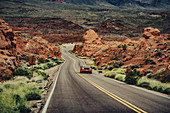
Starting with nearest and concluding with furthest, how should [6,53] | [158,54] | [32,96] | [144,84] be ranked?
[32,96] < [144,84] < [6,53] < [158,54]

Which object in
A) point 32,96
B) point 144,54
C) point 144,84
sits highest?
point 144,54

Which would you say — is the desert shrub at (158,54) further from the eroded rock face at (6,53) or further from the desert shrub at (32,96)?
the desert shrub at (32,96)

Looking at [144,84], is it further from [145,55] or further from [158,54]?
[145,55]

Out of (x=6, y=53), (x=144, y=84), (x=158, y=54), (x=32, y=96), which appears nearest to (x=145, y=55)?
(x=158, y=54)

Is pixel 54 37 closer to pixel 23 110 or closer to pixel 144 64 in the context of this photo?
pixel 144 64

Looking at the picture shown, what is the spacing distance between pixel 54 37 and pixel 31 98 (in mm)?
98863

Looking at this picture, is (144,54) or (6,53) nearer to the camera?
(6,53)

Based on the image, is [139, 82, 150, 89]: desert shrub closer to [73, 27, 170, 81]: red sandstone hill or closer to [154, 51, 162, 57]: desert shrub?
[73, 27, 170, 81]: red sandstone hill

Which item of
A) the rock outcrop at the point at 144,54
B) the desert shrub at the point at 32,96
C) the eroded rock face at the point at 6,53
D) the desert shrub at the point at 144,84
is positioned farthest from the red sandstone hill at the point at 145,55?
the eroded rock face at the point at 6,53

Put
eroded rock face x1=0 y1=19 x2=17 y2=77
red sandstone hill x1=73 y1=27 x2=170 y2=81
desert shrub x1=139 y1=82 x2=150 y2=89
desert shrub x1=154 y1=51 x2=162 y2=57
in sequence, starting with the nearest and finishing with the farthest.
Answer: desert shrub x1=139 y1=82 x2=150 y2=89 < eroded rock face x1=0 y1=19 x2=17 y2=77 < red sandstone hill x1=73 y1=27 x2=170 y2=81 < desert shrub x1=154 y1=51 x2=162 y2=57

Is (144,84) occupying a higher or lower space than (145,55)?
lower

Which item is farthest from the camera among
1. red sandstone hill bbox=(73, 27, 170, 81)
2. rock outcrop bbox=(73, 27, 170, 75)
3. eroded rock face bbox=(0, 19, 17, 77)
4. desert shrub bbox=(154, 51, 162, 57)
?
desert shrub bbox=(154, 51, 162, 57)

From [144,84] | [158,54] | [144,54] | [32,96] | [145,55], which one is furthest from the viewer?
[144,54]

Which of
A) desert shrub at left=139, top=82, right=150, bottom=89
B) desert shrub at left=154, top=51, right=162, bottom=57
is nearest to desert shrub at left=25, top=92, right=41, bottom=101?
desert shrub at left=139, top=82, right=150, bottom=89
